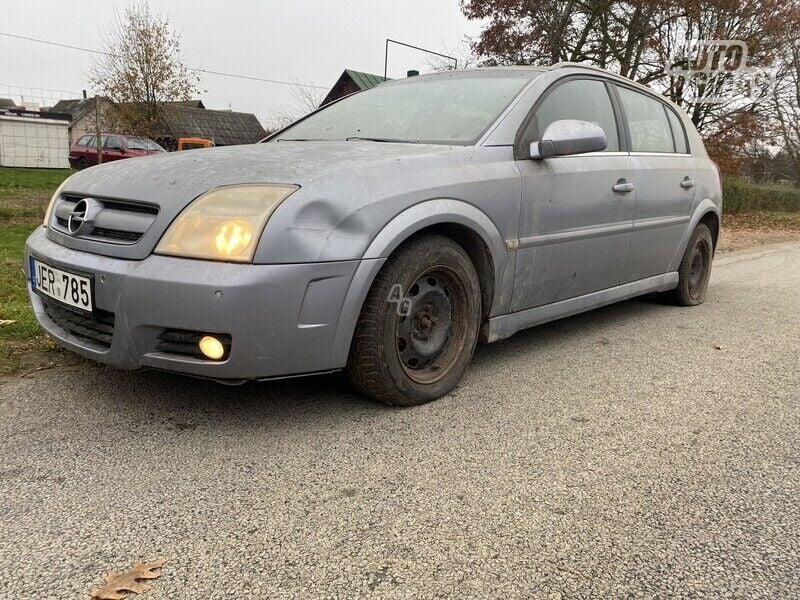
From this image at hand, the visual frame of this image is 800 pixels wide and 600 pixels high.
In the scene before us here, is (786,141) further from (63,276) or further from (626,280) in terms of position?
(63,276)

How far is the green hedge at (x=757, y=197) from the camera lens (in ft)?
57.6

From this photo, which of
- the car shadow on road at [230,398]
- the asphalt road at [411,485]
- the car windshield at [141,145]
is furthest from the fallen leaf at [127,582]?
the car windshield at [141,145]

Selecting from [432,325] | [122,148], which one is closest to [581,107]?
[432,325]

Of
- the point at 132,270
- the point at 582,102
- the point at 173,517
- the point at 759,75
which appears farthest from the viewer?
the point at 759,75

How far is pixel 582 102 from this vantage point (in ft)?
12.2

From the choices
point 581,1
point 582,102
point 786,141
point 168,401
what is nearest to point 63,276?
point 168,401

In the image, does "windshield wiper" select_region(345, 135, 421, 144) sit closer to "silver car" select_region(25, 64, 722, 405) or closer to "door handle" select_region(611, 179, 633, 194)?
"silver car" select_region(25, 64, 722, 405)

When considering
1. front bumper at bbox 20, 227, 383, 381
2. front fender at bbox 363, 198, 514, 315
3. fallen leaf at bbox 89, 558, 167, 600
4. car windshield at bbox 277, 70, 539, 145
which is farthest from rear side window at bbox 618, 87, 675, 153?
fallen leaf at bbox 89, 558, 167, 600

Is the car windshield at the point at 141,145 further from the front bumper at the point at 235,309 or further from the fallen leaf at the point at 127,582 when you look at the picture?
the fallen leaf at the point at 127,582

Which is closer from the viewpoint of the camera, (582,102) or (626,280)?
(582,102)

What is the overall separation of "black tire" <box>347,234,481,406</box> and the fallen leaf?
112 cm

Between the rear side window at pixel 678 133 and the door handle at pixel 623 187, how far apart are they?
1.04 meters

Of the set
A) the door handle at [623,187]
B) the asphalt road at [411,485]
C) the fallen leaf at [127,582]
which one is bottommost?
the fallen leaf at [127,582]

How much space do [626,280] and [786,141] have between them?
22435 millimetres
